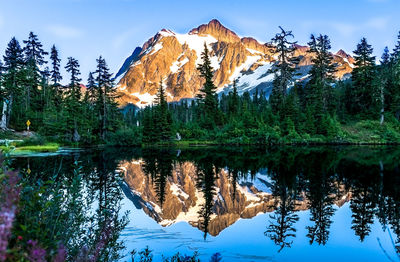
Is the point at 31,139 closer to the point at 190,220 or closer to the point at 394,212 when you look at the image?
the point at 190,220

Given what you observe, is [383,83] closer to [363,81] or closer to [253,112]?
[363,81]

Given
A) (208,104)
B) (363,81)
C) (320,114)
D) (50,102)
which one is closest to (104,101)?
(50,102)

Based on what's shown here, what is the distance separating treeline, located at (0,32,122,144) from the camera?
129 feet

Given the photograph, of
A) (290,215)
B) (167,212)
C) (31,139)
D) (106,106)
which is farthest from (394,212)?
(106,106)

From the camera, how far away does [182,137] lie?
45.3 metres

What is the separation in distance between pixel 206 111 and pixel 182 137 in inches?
348

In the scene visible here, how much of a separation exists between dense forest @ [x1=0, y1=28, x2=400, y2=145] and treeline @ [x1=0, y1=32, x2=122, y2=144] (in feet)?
0.43

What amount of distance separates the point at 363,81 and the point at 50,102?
5296 cm

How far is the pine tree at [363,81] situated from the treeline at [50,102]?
1628 inches

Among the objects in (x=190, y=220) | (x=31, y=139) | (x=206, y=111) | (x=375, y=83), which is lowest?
(x=190, y=220)

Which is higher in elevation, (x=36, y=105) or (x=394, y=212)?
(x=36, y=105)

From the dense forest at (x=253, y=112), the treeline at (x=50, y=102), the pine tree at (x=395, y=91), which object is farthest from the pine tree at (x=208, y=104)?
the pine tree at (x=395, y=91)

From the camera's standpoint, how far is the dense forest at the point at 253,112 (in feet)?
129

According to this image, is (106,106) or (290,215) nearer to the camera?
(290,215)
